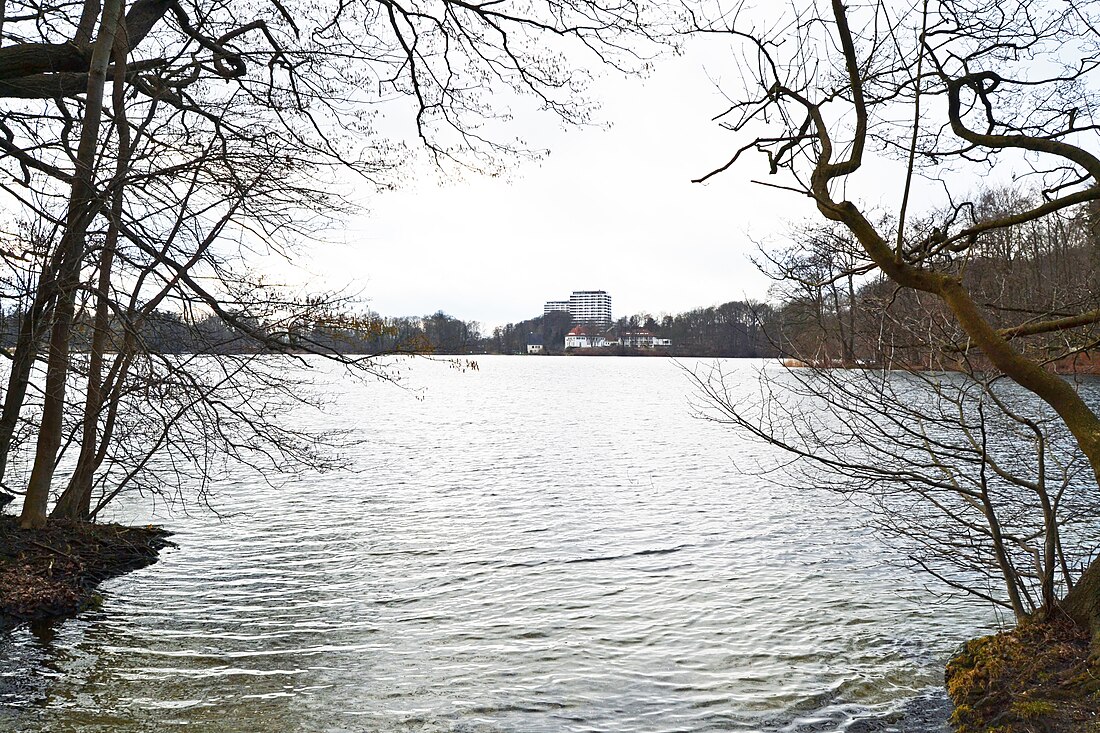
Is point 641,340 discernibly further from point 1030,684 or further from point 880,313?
point 1030,684

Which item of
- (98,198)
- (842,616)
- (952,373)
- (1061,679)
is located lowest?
(842,616)

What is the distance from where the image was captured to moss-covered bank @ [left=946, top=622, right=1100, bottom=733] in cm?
516

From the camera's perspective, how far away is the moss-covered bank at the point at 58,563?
8.51m

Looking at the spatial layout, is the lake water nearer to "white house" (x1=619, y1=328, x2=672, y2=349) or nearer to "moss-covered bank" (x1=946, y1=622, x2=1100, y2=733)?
"moss-covered bank" (x1=946, y1=622, x2=1100, y2=733)

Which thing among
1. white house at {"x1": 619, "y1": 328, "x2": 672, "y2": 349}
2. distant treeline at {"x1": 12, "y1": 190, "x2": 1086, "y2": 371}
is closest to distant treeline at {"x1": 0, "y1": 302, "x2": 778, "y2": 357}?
distant treeline at {"x1": 12, "y1": 190, "x2": 1086, "y2": 371}

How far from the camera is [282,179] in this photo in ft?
28.0

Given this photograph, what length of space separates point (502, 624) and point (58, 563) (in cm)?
501

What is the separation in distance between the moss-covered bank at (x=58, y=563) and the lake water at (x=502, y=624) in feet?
1.06

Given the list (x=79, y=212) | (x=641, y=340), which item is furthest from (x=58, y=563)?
(x=641, y=340)

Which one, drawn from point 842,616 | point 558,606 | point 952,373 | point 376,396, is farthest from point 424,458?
point 376,396

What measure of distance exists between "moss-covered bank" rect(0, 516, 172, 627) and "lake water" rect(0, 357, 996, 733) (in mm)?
324

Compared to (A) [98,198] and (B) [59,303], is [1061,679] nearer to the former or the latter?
(A) [98,198]

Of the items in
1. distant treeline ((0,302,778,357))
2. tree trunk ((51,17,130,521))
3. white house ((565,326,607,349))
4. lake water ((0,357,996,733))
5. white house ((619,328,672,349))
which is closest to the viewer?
lake water ((0,357,996,733))

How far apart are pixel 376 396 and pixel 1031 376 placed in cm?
5040
